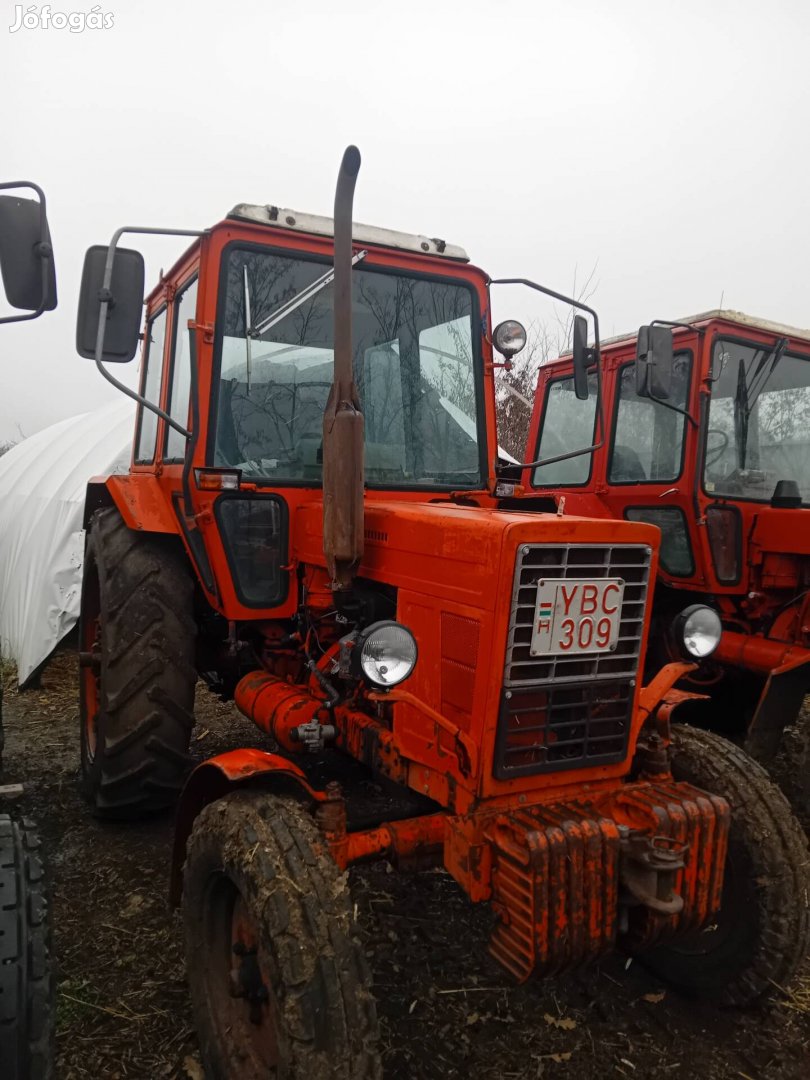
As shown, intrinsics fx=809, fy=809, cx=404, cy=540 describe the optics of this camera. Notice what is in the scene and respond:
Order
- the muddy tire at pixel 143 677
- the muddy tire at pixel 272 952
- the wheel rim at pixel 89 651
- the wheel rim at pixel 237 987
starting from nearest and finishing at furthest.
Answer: the muddy tire at pixel 272 952, the wheel rim at pixel 237 987, the muddy tire at pixel 143 677, the wheel rim at pixel 89 651

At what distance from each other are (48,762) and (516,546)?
12.2ft

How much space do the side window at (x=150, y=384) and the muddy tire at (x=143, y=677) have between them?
2.37 ft

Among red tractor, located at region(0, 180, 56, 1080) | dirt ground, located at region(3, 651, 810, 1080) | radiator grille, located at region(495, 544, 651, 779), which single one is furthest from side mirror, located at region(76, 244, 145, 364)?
dirt ground, located at region(3, 651, 810, 1080)

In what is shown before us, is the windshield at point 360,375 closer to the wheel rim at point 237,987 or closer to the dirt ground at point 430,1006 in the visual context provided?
the wheel rim at point 237,987

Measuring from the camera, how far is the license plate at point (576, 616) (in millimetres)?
2279

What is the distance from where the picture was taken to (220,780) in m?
2.50

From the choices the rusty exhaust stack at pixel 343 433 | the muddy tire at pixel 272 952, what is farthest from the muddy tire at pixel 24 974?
the rusty exhaust stack at pixel 343 433

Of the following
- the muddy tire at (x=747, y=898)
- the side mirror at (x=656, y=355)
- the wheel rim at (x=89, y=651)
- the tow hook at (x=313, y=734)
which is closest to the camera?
the muddy tire at (x=747, y=898)

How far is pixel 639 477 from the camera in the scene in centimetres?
528

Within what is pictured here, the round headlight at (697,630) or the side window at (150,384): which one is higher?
the side window at (150,384)

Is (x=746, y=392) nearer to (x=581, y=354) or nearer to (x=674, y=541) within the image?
(x=674, y=541)

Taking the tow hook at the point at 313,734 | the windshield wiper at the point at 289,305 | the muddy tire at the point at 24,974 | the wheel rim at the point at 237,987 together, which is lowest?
the wheel rim at the point at 237,987

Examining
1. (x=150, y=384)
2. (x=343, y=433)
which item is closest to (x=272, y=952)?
(x=343, y=433)

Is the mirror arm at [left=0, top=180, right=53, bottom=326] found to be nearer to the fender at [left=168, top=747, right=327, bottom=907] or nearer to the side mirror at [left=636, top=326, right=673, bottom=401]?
the fender at [left=168, top=747, right=327, bottom=907]
